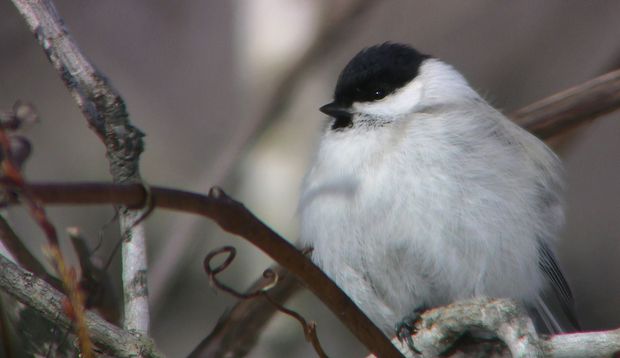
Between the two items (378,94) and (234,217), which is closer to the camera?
(234,217)

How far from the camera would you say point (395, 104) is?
2186 millimetres

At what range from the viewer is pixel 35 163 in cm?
365

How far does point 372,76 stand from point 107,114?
95cm

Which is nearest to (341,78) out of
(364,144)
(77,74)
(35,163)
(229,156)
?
(364,144)

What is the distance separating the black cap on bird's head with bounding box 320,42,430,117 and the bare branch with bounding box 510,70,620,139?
346 millimetres

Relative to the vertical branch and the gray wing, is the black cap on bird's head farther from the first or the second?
the vertical branch

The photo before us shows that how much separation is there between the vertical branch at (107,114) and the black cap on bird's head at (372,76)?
0.79 meters

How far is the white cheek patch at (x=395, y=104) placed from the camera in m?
2.14

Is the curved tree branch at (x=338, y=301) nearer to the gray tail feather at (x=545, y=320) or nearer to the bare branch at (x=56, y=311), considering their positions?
the bare branch at (x=56, y=311)

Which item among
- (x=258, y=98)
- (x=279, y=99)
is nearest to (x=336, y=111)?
(x=279, y=99)

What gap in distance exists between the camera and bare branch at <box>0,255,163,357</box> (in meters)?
1.33

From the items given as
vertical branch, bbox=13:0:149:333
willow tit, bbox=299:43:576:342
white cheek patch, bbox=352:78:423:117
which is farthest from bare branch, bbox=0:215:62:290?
white cheek patch, bbox=352:78:423:117

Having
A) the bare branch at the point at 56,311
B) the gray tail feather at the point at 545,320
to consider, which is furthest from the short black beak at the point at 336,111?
the bare branch at the point at 56,311

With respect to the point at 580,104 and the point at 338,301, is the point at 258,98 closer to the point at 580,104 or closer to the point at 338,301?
the point at 580,104
